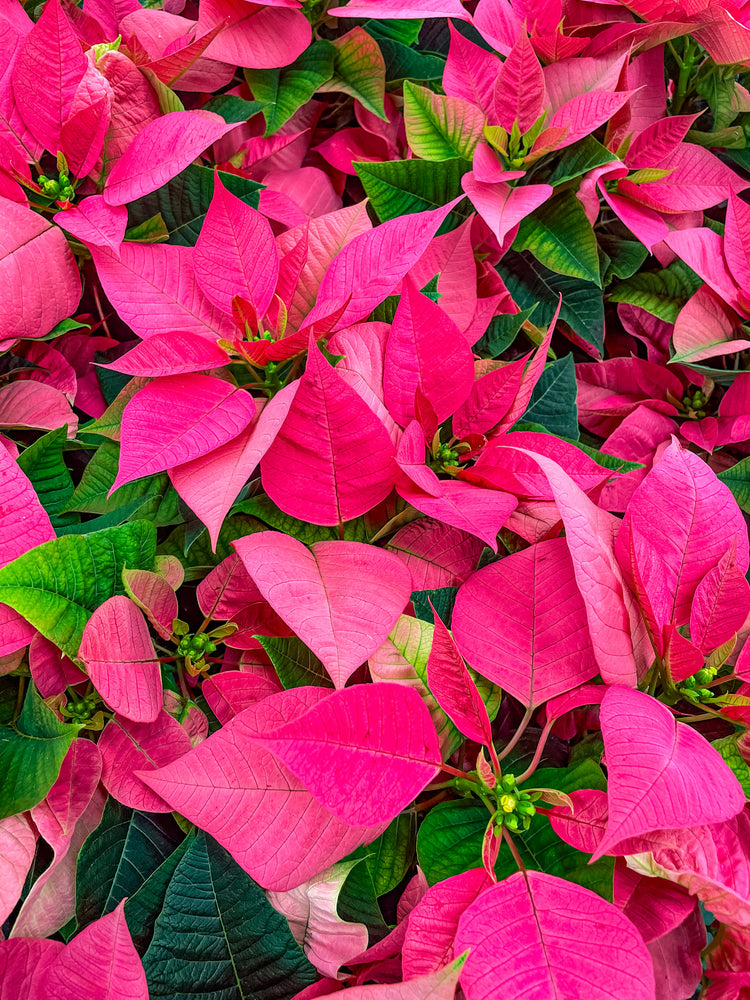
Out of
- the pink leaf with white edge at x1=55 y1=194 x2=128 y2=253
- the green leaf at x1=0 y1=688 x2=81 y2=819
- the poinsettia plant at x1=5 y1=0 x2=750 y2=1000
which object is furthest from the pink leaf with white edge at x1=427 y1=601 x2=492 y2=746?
the pink leaf with white edge at x1=55 y1=194 x2=128 y2=253

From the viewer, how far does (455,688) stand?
436mm

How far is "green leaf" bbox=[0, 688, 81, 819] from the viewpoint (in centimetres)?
44

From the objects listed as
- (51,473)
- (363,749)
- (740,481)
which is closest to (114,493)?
(51,473)

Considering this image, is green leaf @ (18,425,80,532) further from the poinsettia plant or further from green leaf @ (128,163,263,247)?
green leaf @ (128,163,263,247)

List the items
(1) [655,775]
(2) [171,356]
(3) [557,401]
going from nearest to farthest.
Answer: (1) [655,775] < (2) [171,356] < (3) [557,401]

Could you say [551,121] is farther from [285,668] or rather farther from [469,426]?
[285,668]

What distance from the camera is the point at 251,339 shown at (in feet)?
1.66

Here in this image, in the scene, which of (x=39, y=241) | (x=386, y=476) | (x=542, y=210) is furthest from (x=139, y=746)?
(x=542, y=210)

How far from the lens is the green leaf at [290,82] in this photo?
61 cm

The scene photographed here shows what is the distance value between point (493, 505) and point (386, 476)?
0.07m

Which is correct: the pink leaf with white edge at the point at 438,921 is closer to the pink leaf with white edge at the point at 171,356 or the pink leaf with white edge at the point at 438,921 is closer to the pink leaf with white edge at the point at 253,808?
the pink leaf with white edge at the point at 253,808

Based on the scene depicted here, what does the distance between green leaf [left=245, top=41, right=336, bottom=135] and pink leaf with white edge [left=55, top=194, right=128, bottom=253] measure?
0.16 m

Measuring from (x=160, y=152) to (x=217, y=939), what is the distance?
51 centimetres

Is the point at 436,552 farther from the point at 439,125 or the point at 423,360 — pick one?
the point at 439,125
